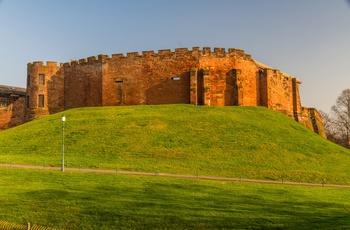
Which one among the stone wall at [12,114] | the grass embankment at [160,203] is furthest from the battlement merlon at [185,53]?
the grass embankment at [160,203]

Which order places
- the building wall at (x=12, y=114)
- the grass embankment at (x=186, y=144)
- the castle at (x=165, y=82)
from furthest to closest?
the building wall at (x=12, y=114) < the castle at (x=165, y=82) < the grass embankment at (x=186, y=144)

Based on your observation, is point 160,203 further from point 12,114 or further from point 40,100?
point 12,114

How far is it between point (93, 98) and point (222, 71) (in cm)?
1769

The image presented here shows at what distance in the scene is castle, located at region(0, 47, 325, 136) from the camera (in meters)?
45.8

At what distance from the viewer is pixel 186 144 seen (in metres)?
33.0

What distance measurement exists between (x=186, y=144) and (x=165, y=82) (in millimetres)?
15925

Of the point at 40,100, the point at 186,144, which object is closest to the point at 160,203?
the point at 186,144

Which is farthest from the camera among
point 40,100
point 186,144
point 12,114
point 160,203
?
point 12,114

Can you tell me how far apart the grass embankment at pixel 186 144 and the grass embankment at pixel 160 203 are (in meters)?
5.08

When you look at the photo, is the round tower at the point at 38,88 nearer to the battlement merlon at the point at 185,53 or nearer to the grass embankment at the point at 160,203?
the battlement merlon at the point at 185,53

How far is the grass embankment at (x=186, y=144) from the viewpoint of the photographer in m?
28.3

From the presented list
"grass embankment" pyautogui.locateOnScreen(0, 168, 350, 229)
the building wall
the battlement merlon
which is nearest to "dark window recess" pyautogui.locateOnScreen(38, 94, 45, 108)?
the building wall

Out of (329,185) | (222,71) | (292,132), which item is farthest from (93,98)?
(329,185)

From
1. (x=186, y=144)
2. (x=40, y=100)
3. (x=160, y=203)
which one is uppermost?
(x=40, y=100)
